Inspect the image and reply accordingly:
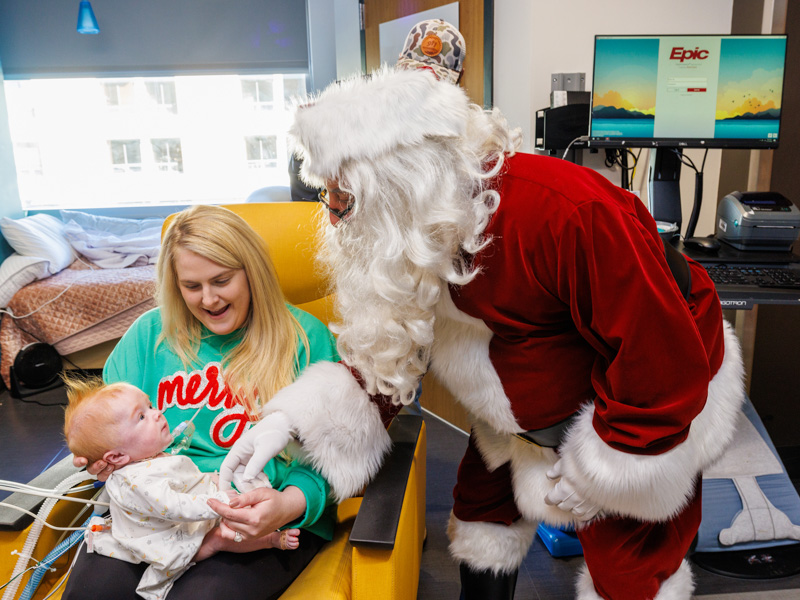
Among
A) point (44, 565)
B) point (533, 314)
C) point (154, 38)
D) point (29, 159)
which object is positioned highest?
point (154, 38)

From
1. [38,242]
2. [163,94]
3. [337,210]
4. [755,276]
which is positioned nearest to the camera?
[337,210]

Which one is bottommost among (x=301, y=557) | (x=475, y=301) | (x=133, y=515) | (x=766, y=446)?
(x=766, y=446)

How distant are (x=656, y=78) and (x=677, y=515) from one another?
1413 millimetres

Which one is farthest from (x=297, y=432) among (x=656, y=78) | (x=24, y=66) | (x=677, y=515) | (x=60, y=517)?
(x=24, y=66)

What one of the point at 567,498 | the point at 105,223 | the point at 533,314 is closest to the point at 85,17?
the point at 105,223

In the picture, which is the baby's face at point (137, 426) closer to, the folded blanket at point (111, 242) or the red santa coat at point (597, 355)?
the red santa coat at point (597, 355)

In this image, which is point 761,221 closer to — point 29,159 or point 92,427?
point 92,427

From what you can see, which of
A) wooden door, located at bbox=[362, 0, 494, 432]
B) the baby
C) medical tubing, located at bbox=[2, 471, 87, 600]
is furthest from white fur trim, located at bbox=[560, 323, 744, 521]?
wooden door, located at bbox=[362, 0, 494, 432]

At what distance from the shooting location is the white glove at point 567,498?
39.7 inches

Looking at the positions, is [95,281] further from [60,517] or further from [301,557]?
[301,557]

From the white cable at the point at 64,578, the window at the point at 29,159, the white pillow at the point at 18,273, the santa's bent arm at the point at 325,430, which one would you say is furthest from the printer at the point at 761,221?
the window at the point at 29,159

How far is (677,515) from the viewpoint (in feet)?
3.39

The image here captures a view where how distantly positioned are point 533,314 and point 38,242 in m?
3.97

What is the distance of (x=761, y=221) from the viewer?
74.4 inches
